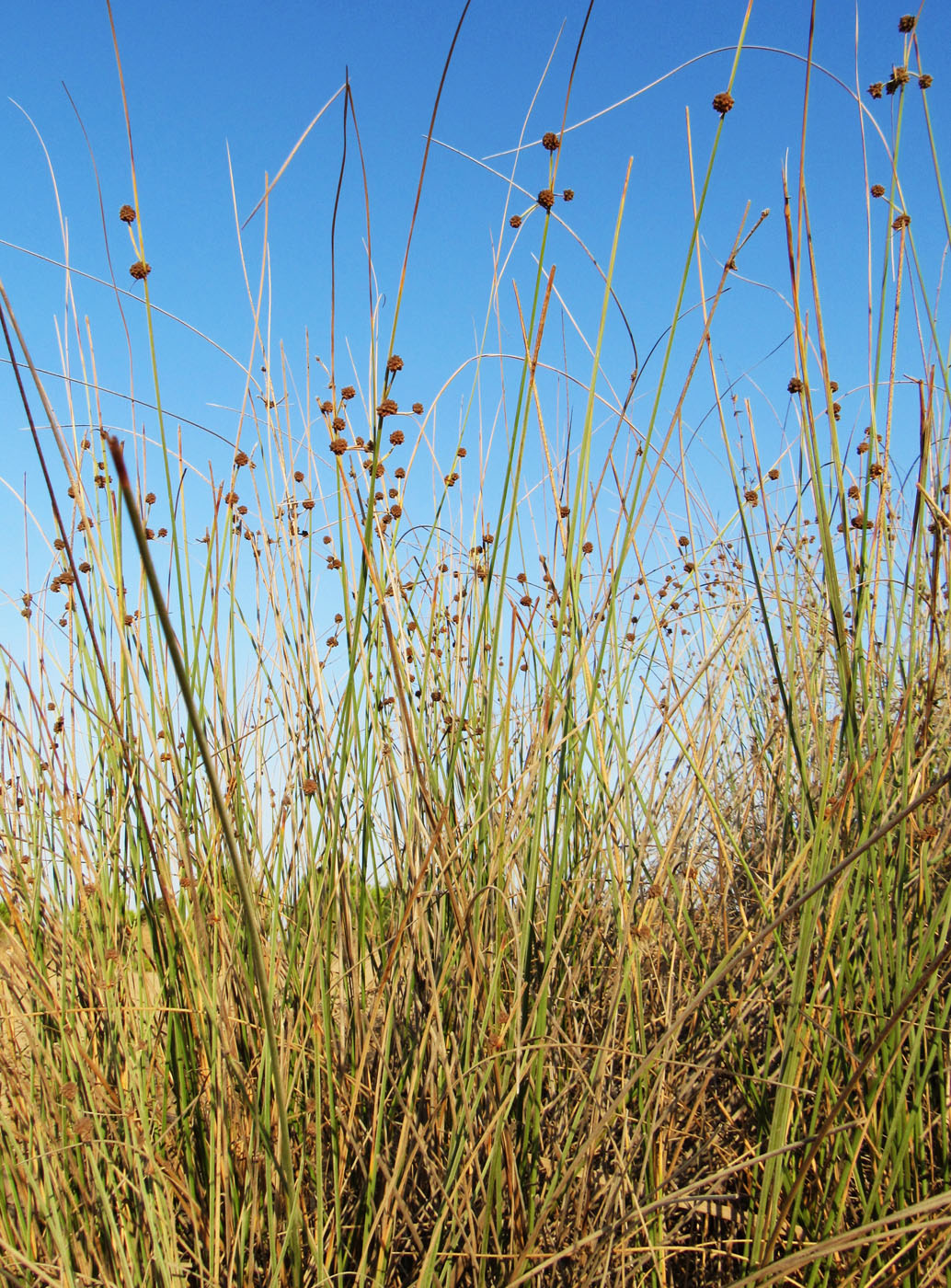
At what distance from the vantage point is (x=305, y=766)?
1.35 meters

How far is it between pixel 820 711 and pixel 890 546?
0.41 meters

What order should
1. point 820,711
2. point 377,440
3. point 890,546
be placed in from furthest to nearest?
point 820,711
point 890,546
point 377,440

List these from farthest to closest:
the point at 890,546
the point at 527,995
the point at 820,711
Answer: the point at 820,711 → the point at 890,546 → the point at 527,995

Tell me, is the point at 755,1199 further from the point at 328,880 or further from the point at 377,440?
the point at 377,440

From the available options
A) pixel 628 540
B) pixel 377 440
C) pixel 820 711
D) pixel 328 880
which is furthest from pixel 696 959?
pixel 377 440

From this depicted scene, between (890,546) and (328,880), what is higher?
(890,546)

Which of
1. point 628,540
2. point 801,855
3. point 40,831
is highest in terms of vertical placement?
point 628,540

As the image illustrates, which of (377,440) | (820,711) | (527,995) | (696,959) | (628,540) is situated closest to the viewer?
(377,440)

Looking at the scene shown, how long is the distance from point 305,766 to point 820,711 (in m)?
0.93

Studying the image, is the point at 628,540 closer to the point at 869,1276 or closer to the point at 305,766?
the point at 305,766

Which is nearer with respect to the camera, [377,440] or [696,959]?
[377,440]

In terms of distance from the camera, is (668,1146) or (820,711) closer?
(668,1146)

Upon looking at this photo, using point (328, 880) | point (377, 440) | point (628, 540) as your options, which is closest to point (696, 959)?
point (328, 880)

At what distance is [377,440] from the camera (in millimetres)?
926
